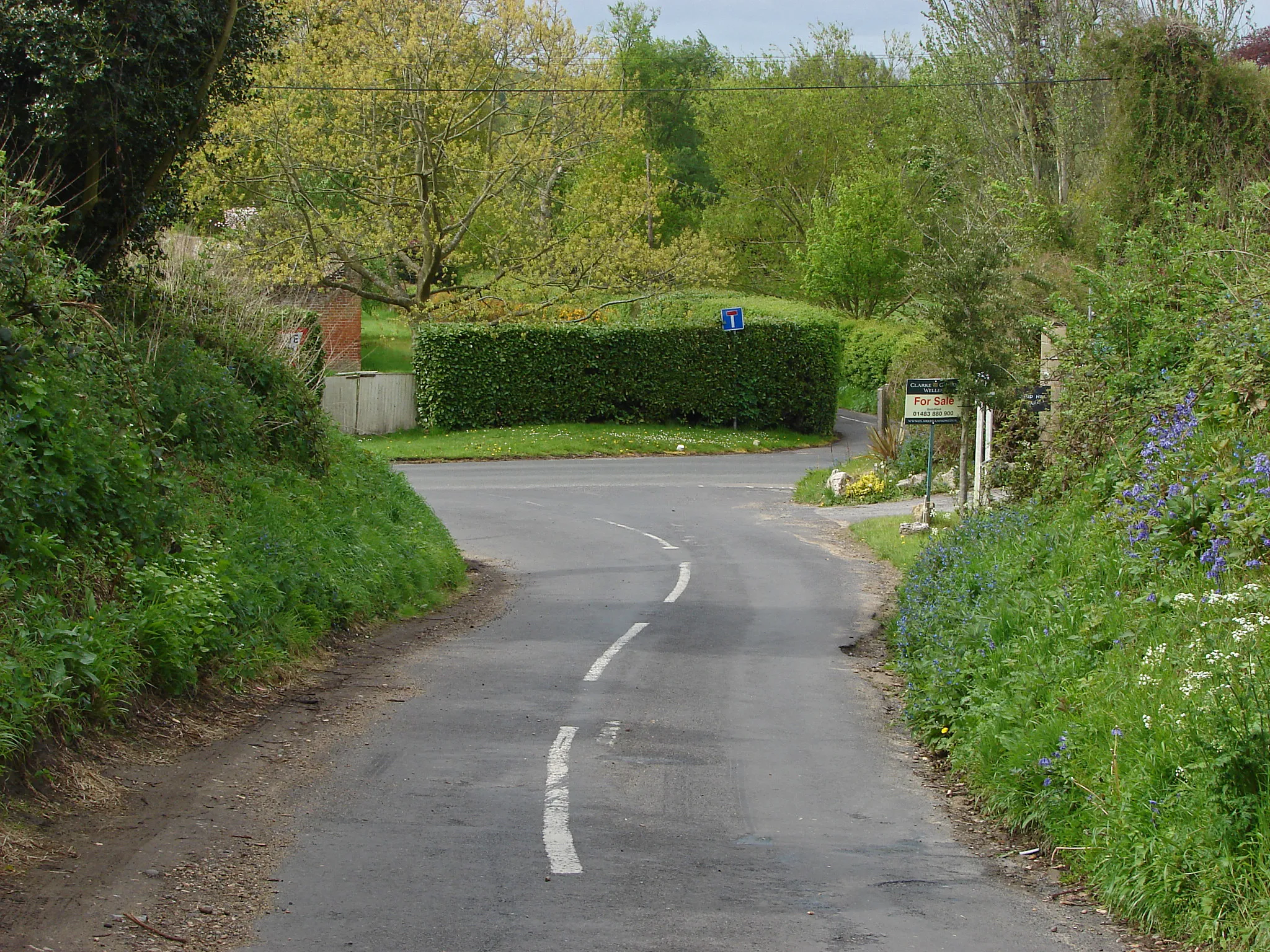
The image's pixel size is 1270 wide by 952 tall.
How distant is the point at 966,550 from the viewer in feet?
42.2

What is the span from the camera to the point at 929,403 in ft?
58.6

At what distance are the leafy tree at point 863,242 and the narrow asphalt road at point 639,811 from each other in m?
38.9

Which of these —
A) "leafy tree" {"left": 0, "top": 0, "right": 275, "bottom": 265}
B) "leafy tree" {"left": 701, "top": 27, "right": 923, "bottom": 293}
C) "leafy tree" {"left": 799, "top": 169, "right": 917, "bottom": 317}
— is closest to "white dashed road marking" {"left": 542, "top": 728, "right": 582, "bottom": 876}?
"leafy tree" {"left": 0, "top": 0, "right": 275, "bottom": 265}

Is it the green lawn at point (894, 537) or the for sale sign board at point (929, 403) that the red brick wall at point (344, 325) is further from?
the for sale sign board at point (929, 403)

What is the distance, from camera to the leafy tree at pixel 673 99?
2978 inches

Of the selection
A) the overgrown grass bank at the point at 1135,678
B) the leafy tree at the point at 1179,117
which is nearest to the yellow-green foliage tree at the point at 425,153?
the leafy tree at the point at 1179,117

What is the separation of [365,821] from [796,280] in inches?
2374

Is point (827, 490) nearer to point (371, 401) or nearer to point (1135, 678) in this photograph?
point (371, 401)

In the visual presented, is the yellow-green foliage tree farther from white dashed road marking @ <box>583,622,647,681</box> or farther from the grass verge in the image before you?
the grass verge

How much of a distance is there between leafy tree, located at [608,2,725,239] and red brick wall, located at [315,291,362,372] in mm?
28680

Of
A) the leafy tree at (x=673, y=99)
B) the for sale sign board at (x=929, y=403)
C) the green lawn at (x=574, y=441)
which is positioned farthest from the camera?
the leafy tree at (x=673, y=99)

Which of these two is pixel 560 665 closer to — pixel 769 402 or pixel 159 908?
pixel 159 908

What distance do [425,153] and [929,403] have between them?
23.6 m

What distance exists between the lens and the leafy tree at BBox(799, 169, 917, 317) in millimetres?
51531
